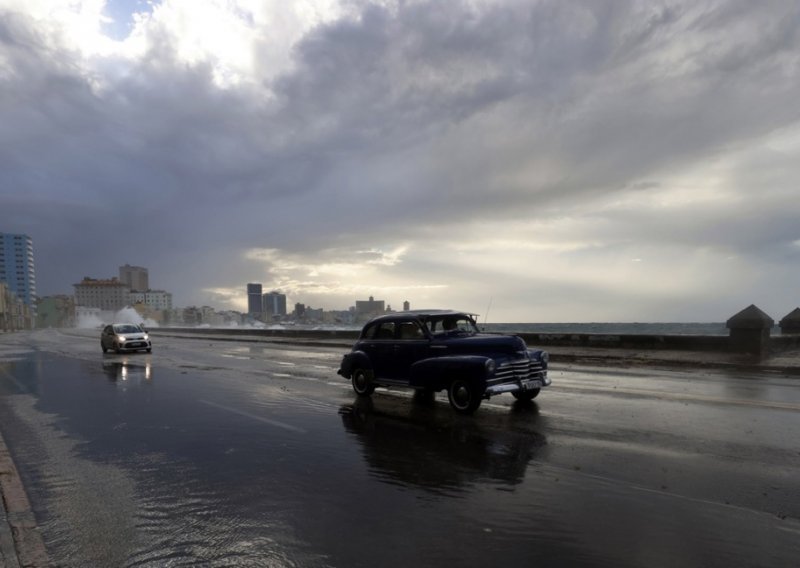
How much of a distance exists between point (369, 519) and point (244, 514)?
1150 mm

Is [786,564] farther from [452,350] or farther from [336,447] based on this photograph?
[452,350]

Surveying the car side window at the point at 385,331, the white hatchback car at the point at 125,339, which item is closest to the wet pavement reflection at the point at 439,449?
the car side window at the point at 385,331

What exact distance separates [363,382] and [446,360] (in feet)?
9.47

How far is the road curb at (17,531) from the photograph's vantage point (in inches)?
153

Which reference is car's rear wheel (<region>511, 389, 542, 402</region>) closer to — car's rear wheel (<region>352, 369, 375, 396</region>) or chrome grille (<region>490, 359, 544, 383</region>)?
chrome grille (<region>490, 359, 544, 383</region>)

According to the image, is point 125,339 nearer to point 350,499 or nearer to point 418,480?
point 418,480

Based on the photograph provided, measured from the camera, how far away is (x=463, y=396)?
9.38 meters

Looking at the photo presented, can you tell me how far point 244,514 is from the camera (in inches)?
187

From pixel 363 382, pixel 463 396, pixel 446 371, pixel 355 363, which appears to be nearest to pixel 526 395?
pixel 463 396

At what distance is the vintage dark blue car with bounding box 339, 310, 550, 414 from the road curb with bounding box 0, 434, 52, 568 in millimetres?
6327

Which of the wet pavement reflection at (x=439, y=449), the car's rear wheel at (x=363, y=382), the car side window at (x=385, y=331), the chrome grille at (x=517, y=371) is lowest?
the wet pavement reflection at (x=439, y=449)

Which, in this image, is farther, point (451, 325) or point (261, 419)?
point (451, 325)

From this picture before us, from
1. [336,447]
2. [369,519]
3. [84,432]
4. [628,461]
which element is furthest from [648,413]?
[84,432]

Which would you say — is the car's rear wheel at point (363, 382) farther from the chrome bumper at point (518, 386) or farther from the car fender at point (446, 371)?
the chrome bumper at point (518, 386)
